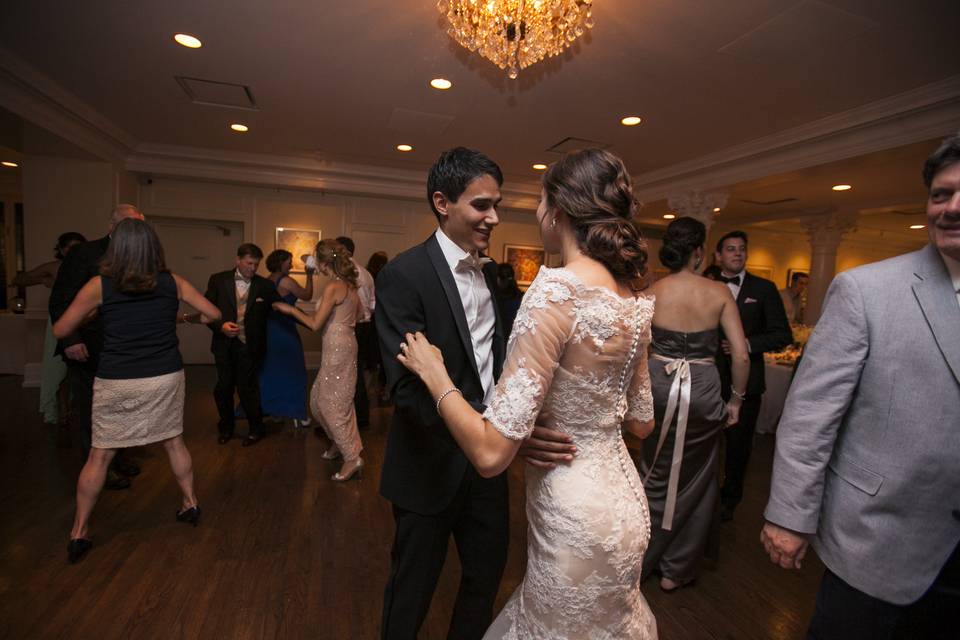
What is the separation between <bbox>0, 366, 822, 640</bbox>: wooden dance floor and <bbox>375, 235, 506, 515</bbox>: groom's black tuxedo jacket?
42.5 inches

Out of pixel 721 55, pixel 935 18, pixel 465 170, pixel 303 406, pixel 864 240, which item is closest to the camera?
pixel 465 170

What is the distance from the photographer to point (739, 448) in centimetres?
310

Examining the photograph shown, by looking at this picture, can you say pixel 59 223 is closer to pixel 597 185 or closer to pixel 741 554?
pixel 597 185

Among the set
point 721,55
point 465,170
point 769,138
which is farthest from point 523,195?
point 465,170

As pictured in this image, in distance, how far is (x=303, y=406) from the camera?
452 cm

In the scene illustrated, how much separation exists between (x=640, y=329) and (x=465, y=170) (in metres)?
0.69

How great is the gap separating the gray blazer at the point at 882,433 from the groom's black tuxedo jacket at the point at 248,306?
4.15 meters

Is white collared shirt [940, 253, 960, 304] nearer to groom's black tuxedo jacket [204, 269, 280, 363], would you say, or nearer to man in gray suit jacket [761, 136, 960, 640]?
man in gray suit jacket [761, 136, 960, 640]

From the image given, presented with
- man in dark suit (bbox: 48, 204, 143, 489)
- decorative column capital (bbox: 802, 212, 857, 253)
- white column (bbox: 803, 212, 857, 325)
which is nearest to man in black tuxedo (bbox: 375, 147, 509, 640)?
man in dark suit (bbox: 48, 204, 143, 489)

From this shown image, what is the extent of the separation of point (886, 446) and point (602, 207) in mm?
895

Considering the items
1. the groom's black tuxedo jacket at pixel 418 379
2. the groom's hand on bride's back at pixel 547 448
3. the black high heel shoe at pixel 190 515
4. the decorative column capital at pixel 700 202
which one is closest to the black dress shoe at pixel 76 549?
the black high heel shoe at pixel 190 515

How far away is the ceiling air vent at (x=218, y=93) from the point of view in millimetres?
4492

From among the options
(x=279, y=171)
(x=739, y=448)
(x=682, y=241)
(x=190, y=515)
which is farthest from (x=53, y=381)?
(x=739, y=448)

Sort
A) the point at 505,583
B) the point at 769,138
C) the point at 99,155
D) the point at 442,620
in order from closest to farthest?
1. the point at 442,620
2. the point at 505,583
3. the point at 769,138
4. the point at 99,155
